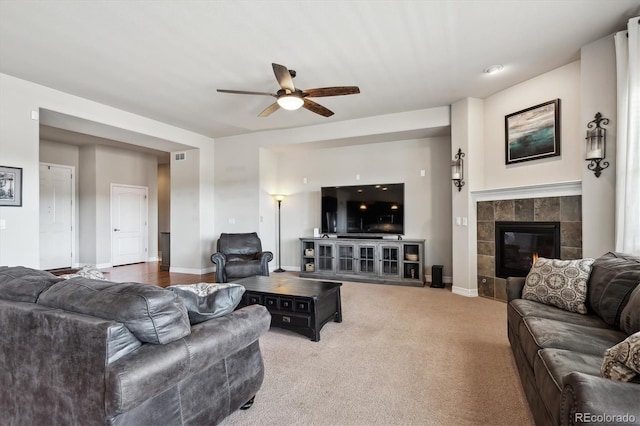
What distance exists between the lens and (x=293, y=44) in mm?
3215

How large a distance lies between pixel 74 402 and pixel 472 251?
15.7 feet

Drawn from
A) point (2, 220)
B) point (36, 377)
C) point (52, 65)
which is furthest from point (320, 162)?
point (36, 377)

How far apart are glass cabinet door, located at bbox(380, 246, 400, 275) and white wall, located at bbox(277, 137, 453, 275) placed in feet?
1.74

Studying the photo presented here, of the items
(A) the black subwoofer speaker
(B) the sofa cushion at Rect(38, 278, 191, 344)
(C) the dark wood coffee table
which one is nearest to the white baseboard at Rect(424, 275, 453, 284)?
(A) the black subwoofer speaker

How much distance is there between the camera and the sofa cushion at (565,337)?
67.7 inches

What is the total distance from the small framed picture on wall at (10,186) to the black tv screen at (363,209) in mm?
4495

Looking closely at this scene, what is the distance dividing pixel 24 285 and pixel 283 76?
2.55 metres

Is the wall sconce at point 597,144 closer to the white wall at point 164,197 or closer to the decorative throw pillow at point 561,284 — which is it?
the decorative throw pillow at point 561,284

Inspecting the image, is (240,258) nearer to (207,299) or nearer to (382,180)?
(382,180)

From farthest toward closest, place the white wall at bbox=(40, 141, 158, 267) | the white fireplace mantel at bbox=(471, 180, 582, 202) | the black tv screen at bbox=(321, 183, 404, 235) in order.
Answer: the white wall at bbox=(40, 141, 158, 267) < the black tv screen at bbox=(321, 183, 404, 235) < the white fireplace mantel at bbox=(471, 180, 582, 202)

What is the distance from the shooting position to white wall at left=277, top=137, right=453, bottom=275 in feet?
18.9

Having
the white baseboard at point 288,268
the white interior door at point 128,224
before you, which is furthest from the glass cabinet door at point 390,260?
the white interior door at point 128,224

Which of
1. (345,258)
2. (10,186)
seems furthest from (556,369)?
(10,186)

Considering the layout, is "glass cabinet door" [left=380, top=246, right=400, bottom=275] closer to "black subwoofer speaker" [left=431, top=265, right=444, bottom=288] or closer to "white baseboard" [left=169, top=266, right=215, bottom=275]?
"black subwoofer speaker" [left=431, top=265, right=444, bottom=288]
